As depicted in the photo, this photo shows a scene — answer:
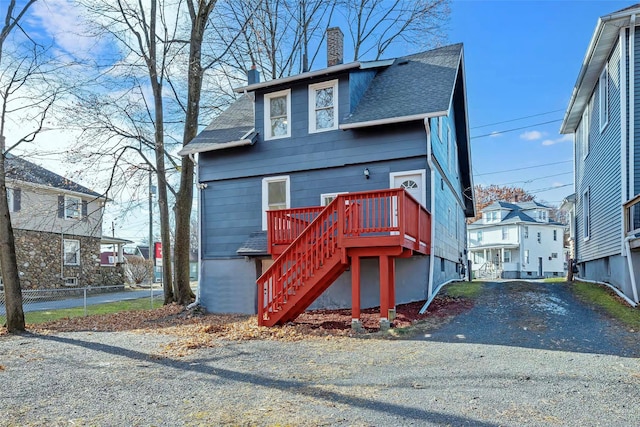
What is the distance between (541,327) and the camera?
7.61 m

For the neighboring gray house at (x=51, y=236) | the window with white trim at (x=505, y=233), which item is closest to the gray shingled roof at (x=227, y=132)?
the neighboring gray house at (x=51, y=236)

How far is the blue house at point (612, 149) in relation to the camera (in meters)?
9.68

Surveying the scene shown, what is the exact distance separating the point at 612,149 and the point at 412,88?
17.0 ft

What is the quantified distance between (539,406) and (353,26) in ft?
70.1

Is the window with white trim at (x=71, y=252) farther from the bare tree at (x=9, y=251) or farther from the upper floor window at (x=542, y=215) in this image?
the upper floor window at (x=542, y=215)

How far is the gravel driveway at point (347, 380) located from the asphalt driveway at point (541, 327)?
4 centimetres

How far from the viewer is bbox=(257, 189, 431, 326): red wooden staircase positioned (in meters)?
8.10

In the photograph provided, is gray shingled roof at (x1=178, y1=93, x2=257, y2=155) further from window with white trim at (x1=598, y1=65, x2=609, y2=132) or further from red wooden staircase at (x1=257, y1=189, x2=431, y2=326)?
window with white trim at (x1=598, y1=65, x2=609, y2=132)

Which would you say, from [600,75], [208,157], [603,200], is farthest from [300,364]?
[600,75]

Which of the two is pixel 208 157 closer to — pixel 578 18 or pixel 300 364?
pixel 300 364

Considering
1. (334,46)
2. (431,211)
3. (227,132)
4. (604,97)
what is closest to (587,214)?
(604,97)

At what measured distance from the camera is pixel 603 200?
12.0m

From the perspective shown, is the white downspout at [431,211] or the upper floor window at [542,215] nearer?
the white downspout at [431,211]

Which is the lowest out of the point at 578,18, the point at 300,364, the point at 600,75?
the point at 300,364
